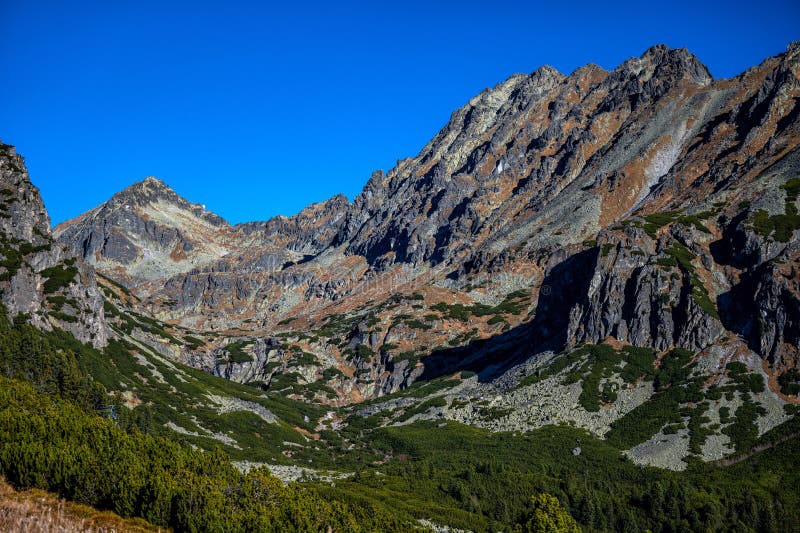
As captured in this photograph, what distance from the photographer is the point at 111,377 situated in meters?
132

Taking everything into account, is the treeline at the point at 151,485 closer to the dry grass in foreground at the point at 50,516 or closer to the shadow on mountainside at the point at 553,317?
the dry grass in foreground at the point at 50,516

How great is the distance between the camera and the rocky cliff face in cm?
13212

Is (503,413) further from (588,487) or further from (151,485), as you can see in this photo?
(151,485)

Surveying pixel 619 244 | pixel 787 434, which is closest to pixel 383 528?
pixel 787 434

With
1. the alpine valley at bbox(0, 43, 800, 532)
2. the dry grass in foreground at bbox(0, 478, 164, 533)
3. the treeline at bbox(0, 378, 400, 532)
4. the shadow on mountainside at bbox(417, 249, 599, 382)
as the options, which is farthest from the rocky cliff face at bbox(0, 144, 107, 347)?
the shadow on mountainside at bbox(417, 249, 599, 382)

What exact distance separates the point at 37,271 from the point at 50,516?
115m

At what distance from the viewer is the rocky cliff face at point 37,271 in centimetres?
13212

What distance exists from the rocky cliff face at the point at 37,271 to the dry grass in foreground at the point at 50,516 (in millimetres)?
85308

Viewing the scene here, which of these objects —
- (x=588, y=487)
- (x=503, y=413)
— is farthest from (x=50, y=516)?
(x=503, y=413)

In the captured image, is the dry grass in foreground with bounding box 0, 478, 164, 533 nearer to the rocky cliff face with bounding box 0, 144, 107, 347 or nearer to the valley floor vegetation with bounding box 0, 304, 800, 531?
the valley floor vegetation with bounding box 0, 304, 800, 531

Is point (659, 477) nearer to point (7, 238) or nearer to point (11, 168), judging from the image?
point (7, 238)

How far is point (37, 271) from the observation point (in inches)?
5714

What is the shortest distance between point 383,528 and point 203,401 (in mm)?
99003

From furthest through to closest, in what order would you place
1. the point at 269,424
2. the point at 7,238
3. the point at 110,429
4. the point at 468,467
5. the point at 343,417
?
the point at 343,417 → the point at 269,424 → the point at 7,238 → the point at 468,467 → the point at 110,429
